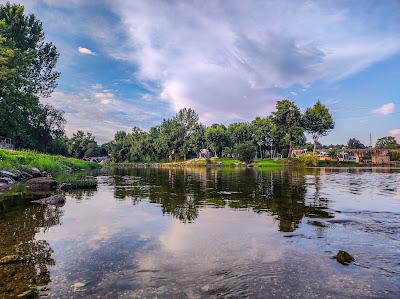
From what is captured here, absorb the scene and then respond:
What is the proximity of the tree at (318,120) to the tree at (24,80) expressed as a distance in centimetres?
11315

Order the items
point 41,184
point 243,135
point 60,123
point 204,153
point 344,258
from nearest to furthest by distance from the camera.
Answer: point 344,258
point 41,184
point 60,123
point 243,135
point 204,153

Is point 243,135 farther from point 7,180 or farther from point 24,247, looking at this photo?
point 24,247

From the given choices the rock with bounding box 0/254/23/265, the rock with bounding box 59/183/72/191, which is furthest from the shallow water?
the rock with bounding box 59/183/72/191

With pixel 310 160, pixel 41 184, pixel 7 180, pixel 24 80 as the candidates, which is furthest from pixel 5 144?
pixel 310 160

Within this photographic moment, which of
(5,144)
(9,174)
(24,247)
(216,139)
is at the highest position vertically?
(216,139)

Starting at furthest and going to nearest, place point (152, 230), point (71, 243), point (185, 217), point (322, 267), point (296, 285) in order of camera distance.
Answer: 1. point (185, 217)
2. point (152, 230)
3. point (71, 243)
4. point (322, 267)
5. point (296, 285)

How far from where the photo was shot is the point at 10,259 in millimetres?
8703

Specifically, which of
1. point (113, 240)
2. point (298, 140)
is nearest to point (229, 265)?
point (113, 240)

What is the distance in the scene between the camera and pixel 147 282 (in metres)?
7.41

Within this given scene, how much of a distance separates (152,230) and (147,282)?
220 inches

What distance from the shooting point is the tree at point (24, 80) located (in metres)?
55.1

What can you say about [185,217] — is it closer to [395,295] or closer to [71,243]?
[71,243]

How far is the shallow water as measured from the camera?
7.15 m

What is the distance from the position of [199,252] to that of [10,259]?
5.78 meters
